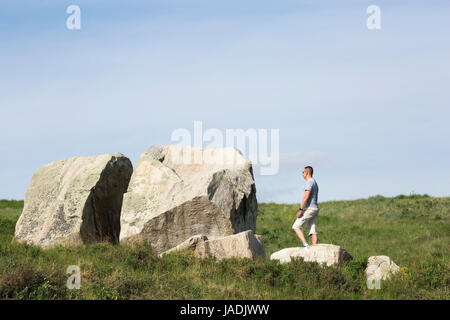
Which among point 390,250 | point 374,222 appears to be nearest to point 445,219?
point 374,222

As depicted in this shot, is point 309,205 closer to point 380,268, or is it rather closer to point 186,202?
point 380,268

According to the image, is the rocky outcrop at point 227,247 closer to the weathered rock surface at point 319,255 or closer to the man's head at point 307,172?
the weathered rock surface at point 319,255

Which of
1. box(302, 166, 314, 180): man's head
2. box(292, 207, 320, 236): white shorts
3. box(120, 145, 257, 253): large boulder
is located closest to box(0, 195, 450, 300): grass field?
box(120, 145, 257, 253): large boulder

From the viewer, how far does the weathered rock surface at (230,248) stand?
1448 centimetres

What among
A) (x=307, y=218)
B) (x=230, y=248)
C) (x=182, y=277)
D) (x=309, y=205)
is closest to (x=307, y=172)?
(x=309, y=205)

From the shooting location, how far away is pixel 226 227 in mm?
16359

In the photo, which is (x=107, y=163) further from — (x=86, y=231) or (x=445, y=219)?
(x=445, y=219)

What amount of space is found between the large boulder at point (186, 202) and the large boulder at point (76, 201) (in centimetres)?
136

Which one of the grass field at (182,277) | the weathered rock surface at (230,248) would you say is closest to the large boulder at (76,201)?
the grass field at (182,277)

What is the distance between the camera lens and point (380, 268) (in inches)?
567

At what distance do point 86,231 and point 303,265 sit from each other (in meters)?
7.61

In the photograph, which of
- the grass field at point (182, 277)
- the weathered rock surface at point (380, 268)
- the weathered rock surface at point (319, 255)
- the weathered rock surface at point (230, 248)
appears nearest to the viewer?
the grass field at point (182, 277)
